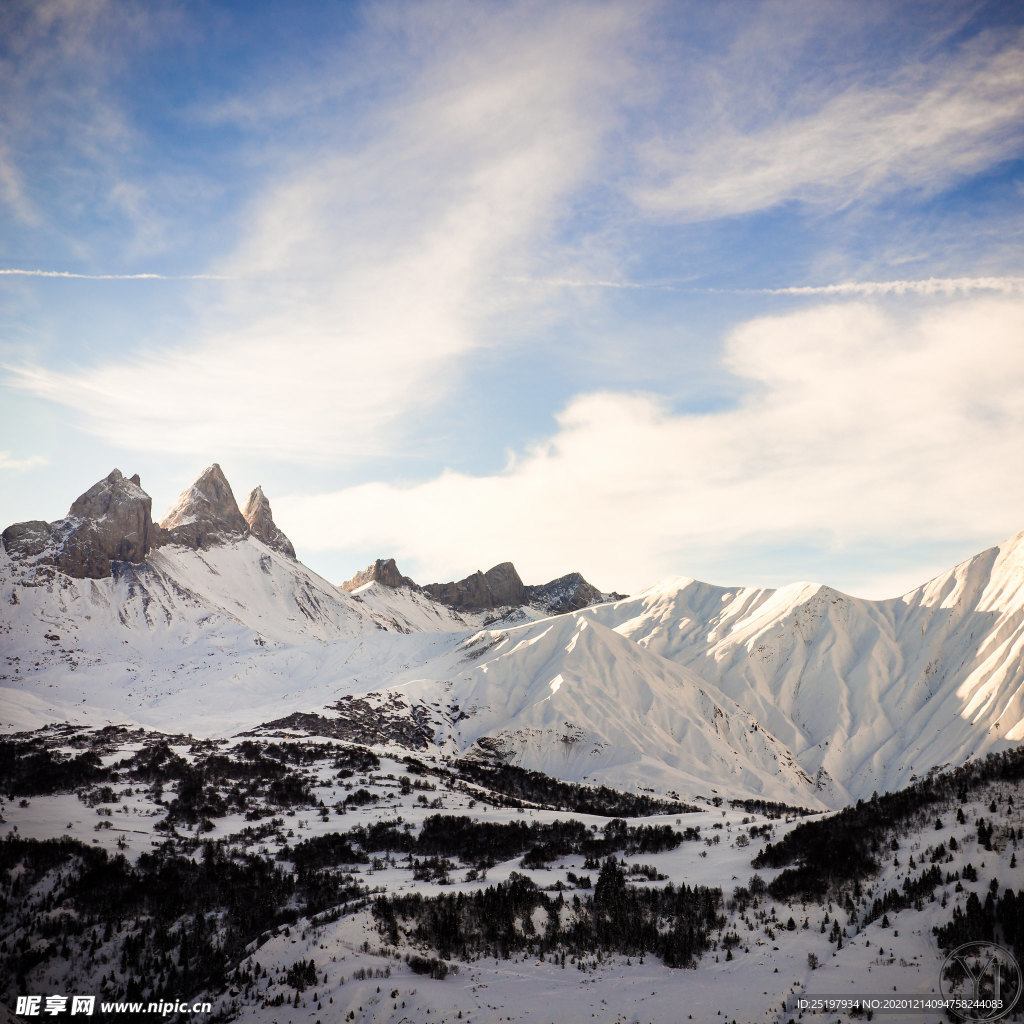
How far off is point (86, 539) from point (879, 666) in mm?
187504

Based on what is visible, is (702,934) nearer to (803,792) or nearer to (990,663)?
(803,792)

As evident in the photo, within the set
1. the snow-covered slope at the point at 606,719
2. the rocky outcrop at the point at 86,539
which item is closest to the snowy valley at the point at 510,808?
the snow-covered slope at the point at 606,719

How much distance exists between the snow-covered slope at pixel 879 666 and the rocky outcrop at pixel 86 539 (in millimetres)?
135396

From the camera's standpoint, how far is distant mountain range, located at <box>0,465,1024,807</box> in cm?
10900

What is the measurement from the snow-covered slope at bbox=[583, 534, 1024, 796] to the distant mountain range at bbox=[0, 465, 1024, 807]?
425 mm

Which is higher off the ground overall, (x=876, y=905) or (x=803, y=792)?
(x=876, y=905)

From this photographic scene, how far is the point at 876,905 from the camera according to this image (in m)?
26.9

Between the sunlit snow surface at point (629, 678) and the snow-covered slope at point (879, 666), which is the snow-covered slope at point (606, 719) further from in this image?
the snow-covered slope at point (879, 666)

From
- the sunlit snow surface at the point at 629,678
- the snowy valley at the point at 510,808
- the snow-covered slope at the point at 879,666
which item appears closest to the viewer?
the snowy valley at the point at 510,808

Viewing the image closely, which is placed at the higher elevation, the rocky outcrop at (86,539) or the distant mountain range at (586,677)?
the rocky outcrop at (86,539)

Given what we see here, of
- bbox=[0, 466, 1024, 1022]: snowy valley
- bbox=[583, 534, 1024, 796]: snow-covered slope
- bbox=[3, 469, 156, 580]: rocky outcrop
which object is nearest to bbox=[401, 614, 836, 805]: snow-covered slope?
bbox=[0, 466, 1024, 1022]: snowy valley

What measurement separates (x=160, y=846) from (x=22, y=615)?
444ft

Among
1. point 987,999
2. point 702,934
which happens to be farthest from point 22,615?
point 987,999

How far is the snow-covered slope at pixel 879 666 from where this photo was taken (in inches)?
4840
